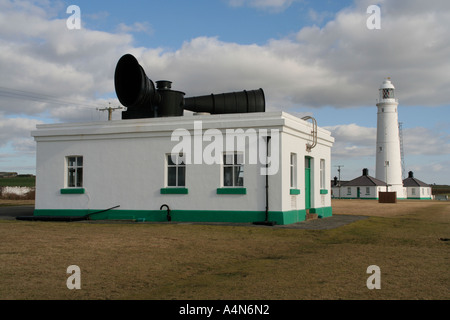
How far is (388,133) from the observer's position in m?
55.3

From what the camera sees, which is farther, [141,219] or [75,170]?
[75,170]

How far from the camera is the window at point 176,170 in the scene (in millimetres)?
18297

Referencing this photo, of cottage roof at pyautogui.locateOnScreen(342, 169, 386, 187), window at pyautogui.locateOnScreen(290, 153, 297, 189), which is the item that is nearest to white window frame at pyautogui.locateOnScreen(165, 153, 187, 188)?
window at pyautogui.locateOnScreen(290, 153, 297, 189)

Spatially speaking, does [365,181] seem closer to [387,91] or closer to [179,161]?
[387,91]

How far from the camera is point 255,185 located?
56.2 feet

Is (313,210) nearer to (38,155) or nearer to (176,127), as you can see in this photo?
(176,127)

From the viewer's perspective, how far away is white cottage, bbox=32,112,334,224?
17094 mm

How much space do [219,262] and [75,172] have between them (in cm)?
1208

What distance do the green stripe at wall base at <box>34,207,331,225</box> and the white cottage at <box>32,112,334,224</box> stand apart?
4cm

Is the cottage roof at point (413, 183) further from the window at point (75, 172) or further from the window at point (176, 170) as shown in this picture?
the window at point (75, 172)
